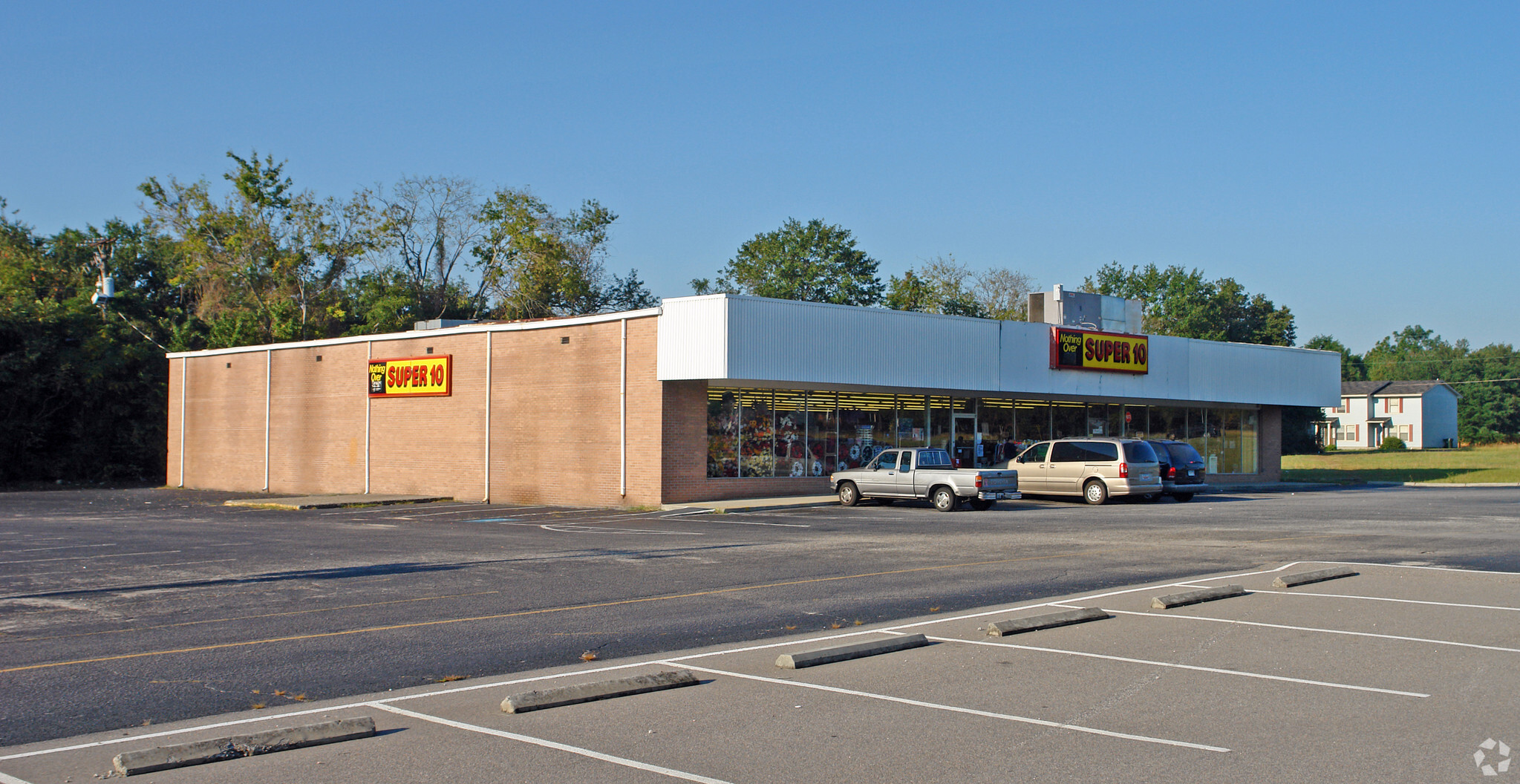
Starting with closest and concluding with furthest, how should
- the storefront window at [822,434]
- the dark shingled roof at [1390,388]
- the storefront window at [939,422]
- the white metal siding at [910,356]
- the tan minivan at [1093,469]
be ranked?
the white metal siding at [910,356], the tan minivan at [1093,469], the storefront window at [822,434], the storefront window at [939,422], the dark shingled roof at [1390,388]

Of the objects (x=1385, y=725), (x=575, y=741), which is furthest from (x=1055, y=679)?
(x=575, y=741)

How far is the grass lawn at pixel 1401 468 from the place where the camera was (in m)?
46.8

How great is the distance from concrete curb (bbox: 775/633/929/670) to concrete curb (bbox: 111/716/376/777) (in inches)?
125

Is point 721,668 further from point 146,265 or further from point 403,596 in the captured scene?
point 146,265

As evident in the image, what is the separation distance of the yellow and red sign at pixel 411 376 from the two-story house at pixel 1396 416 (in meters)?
88.8

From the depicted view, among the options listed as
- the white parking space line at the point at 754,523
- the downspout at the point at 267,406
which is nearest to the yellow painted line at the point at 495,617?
the white parking space line at the point at 754,523

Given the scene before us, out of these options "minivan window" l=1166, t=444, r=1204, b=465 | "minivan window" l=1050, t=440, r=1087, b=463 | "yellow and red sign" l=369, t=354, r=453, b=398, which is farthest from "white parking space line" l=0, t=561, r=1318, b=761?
"yellow and red sign" l=369, t=354, r=453, b=398

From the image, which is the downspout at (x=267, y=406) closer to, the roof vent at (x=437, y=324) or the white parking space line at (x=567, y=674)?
the roof vent at (x=437, y=324)

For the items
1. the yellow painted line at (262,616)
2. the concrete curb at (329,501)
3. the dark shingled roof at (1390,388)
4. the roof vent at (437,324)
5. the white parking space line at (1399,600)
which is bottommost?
the concrete curb at (329,501)

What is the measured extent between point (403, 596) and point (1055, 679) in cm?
756

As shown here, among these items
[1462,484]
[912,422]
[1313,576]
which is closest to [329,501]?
[912,422]

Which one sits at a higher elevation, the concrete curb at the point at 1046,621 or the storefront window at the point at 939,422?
the storefront window at the point at 939,422

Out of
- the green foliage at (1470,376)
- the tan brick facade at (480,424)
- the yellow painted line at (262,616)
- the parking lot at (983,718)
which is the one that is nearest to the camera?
the parking lot at (983,718)

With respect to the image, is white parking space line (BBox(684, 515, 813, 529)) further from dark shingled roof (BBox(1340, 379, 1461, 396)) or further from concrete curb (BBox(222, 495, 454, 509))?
dark shingled roof (BBox(1340, 379, 1461, 396))
